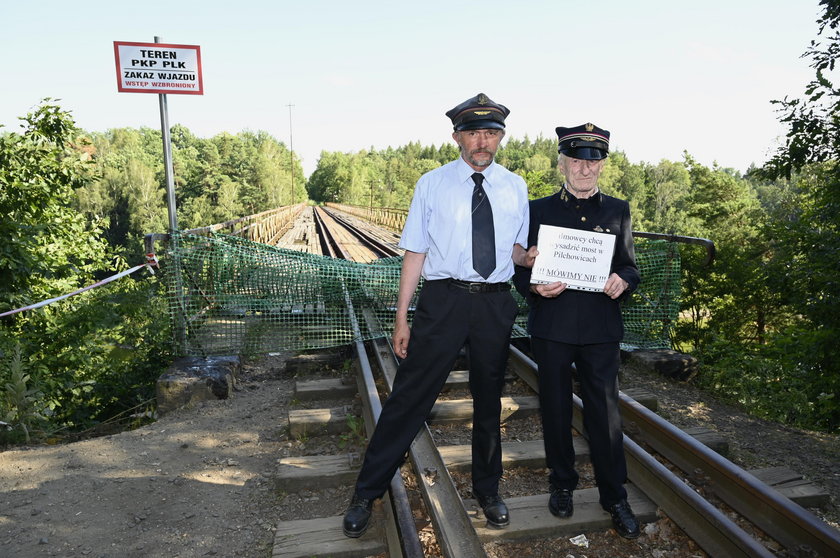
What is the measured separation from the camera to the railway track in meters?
2.61

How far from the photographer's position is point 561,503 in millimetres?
2986

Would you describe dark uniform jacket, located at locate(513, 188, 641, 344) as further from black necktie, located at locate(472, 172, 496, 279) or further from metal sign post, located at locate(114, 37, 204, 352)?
metal sign post, located at locate(114, 37, 204, 352)

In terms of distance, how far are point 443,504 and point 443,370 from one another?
0.70 m

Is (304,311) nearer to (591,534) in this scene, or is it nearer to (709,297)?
(591,534)

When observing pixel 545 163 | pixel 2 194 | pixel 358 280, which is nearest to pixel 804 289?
pixel 358 280

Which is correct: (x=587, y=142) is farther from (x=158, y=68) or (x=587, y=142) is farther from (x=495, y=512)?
(x=158, y=68)

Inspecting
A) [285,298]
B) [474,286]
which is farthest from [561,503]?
[285,298]

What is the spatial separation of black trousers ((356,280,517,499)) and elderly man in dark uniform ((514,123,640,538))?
270 mm

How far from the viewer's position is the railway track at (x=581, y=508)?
2605mm

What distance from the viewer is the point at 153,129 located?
175250 millimetres

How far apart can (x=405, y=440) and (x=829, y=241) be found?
6.39m

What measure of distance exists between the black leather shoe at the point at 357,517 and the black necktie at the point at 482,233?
4.32 feet

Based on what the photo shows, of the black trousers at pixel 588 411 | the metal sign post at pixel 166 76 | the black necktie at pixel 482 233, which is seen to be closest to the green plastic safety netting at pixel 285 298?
the metal sign post at pixel 166 76

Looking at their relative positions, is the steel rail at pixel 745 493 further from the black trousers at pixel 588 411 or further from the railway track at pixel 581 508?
the black trousers at pixel 588 411
